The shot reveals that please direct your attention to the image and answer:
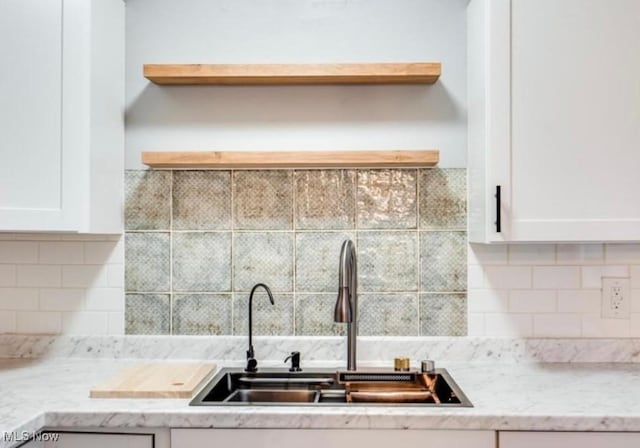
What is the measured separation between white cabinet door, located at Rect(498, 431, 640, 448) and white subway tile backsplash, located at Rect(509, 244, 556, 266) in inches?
26.6

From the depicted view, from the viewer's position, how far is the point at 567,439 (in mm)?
1334

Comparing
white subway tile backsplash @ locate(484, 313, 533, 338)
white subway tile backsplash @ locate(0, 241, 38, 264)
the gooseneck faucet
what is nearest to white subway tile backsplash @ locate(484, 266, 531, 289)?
white subway tile backsplash @ locate(484, 313, 533, 338)

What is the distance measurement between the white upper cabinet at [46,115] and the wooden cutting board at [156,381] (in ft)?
1.56

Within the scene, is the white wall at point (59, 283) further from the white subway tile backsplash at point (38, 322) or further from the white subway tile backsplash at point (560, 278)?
the white subway tile backsplash at point (560, 278)

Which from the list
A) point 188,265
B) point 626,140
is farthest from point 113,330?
point 626,140

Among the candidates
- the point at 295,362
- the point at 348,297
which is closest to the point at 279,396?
the point at 295,362

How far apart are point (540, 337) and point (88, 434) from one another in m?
1.46

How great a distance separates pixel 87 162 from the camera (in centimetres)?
165

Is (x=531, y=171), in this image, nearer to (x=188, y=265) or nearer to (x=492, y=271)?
(x=492, y=271)

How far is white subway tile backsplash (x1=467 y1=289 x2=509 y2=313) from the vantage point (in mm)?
1891

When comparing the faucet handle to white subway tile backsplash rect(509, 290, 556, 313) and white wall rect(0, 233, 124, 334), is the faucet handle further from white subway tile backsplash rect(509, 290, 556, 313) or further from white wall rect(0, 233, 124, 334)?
white subway tile backsplash rect(509, 290, 556, 313)

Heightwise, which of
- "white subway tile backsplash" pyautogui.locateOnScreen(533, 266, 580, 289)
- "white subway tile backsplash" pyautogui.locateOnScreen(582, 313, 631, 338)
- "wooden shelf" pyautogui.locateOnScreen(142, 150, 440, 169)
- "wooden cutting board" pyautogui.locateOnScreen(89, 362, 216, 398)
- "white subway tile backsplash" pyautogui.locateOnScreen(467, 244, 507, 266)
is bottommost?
"wooden cutting board" pyautogui.locateOnScreen(89, 362, 216, 398)

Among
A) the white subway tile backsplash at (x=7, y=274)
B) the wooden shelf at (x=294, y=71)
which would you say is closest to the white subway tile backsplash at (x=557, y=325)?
the wooden shelf at (x=294, y=71)

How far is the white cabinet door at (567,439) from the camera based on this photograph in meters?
1.33
